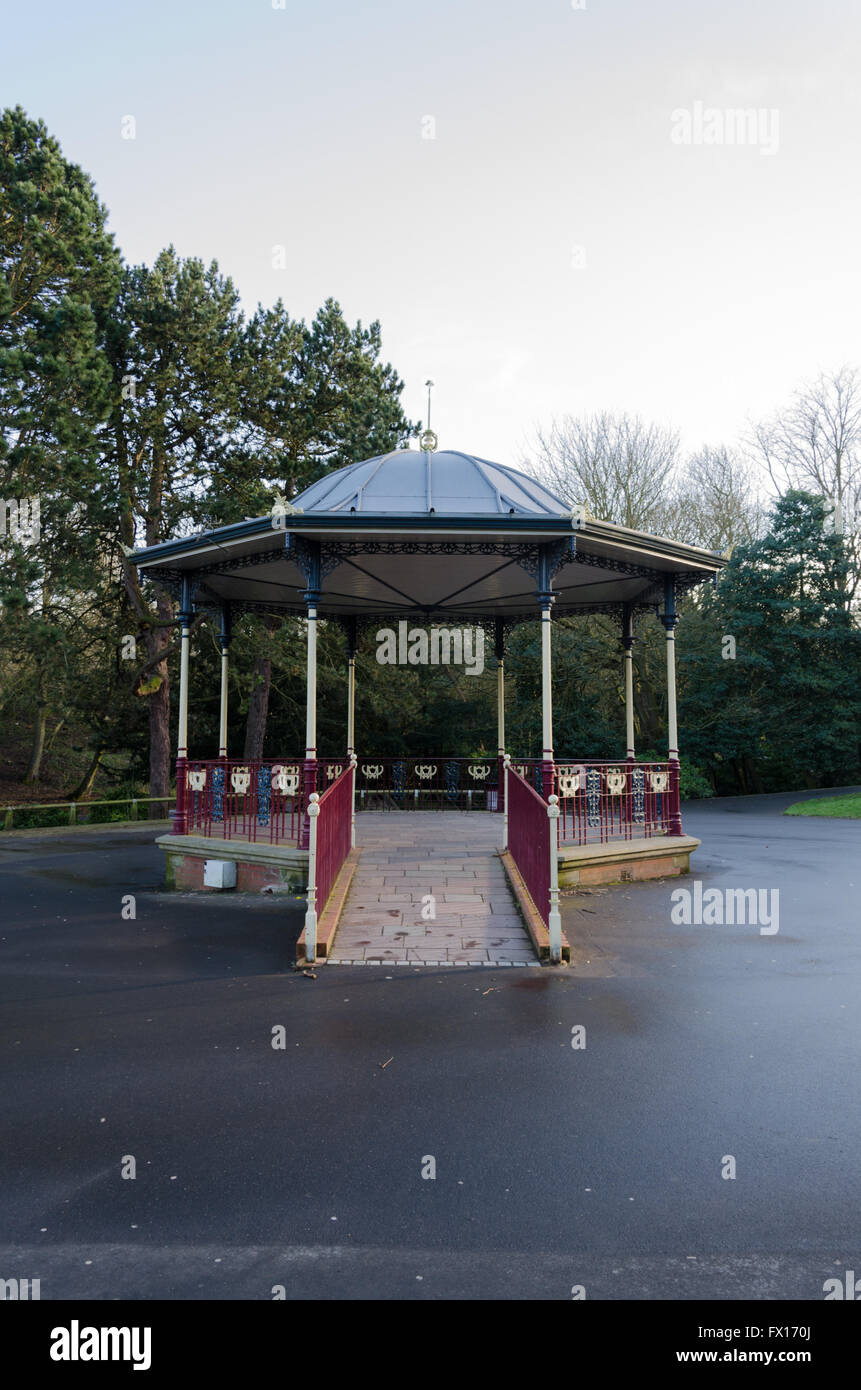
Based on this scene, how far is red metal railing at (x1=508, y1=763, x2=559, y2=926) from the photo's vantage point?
25.7 ft

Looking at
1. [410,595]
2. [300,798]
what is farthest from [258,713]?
[300,798]

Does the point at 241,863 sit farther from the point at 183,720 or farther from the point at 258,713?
the point at 258,713

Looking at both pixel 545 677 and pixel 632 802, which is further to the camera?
pixel 632 802

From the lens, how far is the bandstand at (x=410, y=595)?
956 cm

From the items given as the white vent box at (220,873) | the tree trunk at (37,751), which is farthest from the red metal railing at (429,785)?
the tree trunk at (37,751)

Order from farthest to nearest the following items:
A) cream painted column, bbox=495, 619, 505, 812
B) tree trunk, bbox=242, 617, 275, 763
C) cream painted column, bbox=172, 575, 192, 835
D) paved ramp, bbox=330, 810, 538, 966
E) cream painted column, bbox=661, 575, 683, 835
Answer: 1. tree trunk, bbox=242, 617, 275, 763
2. cream painted column, bbox=495, 619, 505, 812
3. cream painted column, bbox=661, 575, 683, 835
4. cream painted column, bbox=172, 575, 192, 835
5. paved ramp, bbox=330, 810, 538, 966

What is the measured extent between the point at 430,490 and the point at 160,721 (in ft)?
46.1

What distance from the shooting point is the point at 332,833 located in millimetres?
9070

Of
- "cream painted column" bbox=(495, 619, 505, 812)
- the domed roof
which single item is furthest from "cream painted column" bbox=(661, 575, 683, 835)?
"cream painted column" bbox=(495, 619, 505, 812)

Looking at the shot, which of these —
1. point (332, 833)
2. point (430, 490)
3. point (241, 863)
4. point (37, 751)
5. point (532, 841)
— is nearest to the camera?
point (532, 841)

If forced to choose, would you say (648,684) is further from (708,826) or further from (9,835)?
(9,835)

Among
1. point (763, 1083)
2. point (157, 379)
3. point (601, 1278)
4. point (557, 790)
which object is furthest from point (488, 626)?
point (601, 1278)

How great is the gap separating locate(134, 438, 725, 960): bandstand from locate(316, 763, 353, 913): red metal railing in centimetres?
4

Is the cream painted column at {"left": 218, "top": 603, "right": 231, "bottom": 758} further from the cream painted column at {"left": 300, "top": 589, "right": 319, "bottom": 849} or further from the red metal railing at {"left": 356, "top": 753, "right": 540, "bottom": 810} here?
the red metal railing at {"left": 356, "top": 753, "right": 540, "bottom": 810}
